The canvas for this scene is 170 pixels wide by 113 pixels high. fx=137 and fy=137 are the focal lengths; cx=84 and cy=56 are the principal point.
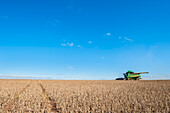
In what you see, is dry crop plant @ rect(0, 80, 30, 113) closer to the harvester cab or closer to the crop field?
the crop field

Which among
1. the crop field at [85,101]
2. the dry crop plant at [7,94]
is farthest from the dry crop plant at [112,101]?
the dry crop plant at [7,94]

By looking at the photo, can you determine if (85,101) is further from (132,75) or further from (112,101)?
(132,75)

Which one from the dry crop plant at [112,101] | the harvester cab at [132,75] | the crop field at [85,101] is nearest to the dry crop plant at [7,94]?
the crop field at [85,101]

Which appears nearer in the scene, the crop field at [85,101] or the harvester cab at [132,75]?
the crop field at [85,101]

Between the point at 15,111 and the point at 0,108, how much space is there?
1.40 meters

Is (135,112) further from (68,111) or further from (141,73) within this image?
(141,73)

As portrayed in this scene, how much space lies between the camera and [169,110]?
6.23m

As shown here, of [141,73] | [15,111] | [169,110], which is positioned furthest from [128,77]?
[15,111]

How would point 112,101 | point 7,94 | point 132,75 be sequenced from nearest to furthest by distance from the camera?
point 112,101
point 7,94
point 132,75

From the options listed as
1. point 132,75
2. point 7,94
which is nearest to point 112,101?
point 7,94

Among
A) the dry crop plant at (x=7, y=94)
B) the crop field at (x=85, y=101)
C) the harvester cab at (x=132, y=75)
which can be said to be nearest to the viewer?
the crop field at (x=85, y=101)

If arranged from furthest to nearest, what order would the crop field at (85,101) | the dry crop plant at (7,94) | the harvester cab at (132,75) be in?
the harvester cab at (132,75) < the dry crop plant at (7,94) < the crop field at (85,101)

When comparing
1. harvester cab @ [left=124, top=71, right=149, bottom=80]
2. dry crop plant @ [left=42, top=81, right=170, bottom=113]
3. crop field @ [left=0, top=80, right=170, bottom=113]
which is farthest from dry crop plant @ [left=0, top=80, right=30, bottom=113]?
harvester cab @ [left=124, top=71, right=149, bottom=80]

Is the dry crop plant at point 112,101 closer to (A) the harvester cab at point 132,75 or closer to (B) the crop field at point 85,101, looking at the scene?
(B) the crop field at point 85,101
